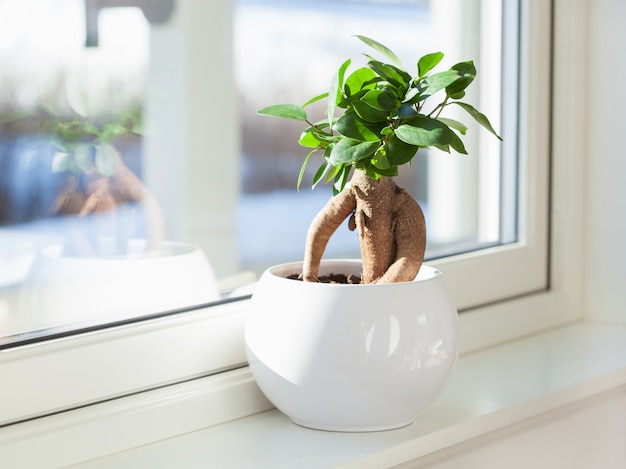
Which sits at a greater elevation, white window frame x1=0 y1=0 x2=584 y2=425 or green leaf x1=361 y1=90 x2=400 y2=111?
green leaf x1=361 y1=90 x2=400 y2=111

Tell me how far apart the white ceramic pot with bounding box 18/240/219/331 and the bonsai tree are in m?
0.12

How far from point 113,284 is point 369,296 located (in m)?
0.24

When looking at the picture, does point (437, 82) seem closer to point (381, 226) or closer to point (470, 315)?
point (381, 226)

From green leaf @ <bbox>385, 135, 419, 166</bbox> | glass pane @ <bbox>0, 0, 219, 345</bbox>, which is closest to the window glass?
glass pane @ <bbox>0, 0, 219, 345</bbox>

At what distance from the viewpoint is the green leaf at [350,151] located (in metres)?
0.71

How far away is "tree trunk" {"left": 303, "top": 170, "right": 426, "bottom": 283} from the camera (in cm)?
78

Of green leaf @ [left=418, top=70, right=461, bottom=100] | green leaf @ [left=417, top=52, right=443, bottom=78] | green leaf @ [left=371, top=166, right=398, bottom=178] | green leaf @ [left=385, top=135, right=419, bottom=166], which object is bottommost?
green leaf @ [left=371, top=166, right=398, bottom=178]

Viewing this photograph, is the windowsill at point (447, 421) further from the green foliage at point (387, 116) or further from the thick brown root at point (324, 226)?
the green foliage at point (387, 116)

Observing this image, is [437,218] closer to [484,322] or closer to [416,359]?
[484,322]

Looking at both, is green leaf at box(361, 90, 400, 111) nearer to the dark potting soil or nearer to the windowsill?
the dark potting soil

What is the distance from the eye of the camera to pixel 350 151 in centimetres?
72

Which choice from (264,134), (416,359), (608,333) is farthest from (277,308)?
(608,333)

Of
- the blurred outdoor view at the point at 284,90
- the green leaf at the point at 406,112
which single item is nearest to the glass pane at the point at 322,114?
the blurred outdoor view at the point at 284,90

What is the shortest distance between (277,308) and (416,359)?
0.13m
